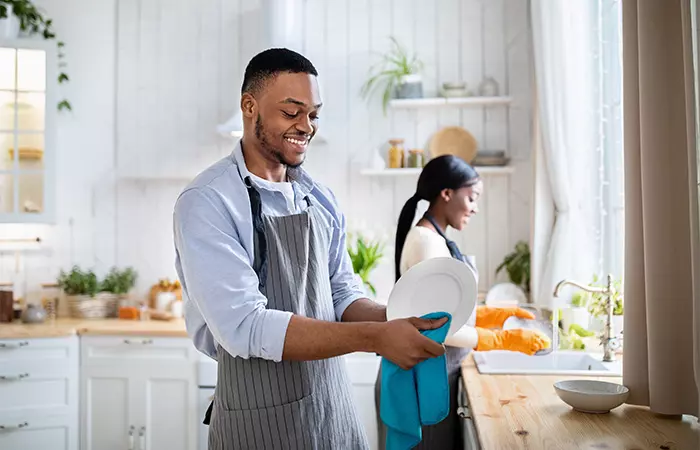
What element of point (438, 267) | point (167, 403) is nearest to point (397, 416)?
point (438, 267)

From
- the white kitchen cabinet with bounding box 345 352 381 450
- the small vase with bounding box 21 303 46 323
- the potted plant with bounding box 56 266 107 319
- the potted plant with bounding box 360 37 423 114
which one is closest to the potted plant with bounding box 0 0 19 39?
the potted plant with bounding box 56 266 107 319

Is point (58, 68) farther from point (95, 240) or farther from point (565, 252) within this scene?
point (565, 252)

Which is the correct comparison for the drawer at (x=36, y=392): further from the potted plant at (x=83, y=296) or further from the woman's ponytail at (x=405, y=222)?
the woman's ponytail at (x=405, y=222)

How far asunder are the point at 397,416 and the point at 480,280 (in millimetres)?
2737

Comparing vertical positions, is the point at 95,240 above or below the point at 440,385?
above

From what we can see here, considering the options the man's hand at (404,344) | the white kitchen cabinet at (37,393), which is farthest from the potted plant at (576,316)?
the white kitchen cabinet at (37,393)

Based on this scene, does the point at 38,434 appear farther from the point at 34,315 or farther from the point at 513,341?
the point at 513,341

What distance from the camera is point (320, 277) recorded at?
1.86 metres

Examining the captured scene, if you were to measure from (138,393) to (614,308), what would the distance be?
2355 millimetres

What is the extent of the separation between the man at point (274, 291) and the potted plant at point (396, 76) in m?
2.40

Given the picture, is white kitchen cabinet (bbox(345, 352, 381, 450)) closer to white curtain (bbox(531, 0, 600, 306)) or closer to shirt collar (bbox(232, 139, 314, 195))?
white curtain (bbox(531, 0, 600, 306))

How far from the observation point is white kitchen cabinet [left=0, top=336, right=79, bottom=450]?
12.4 feet

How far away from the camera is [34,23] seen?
14.4ft

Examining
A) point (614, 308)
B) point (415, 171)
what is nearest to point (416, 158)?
point (415, 171)
